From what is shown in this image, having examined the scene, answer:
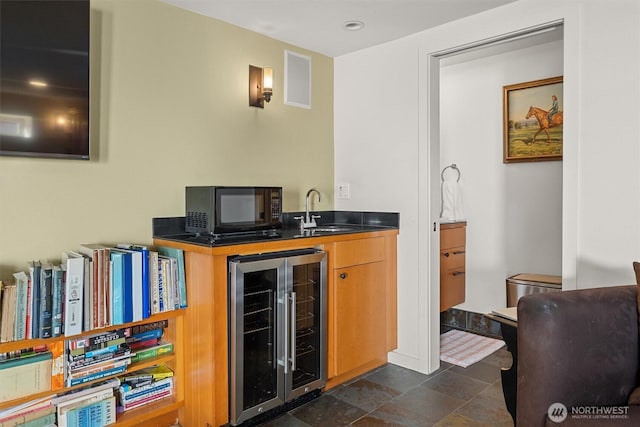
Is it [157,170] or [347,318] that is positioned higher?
[157,170]

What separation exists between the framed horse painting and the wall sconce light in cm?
202

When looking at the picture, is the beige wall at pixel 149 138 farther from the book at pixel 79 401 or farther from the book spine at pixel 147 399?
the book spine at pixel 147 399

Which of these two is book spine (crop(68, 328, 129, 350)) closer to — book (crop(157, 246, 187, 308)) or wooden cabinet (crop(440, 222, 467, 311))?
book (crop(157, 246, 187, 308))

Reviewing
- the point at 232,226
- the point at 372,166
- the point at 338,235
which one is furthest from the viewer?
the point at 372,166

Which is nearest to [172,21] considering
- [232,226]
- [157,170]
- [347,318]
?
[157,170]

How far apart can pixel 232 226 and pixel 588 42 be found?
2.04 m

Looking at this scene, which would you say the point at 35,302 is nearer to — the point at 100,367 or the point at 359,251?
the point at 100,367

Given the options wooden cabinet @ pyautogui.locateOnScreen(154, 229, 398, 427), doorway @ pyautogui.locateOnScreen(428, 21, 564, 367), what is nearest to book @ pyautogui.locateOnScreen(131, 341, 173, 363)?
wooden cabinet @ pyautogui.locateOnScreen(154, 229, 398, 427)

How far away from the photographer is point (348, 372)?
276 centimetres

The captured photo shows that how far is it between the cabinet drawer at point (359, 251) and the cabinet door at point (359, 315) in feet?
0.12

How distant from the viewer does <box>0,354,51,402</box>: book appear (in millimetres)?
1731

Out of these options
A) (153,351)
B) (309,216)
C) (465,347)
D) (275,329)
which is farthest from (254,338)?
(465,347)

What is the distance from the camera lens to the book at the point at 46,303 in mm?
1750

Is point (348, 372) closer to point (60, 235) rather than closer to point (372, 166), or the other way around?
point (372, 166)
